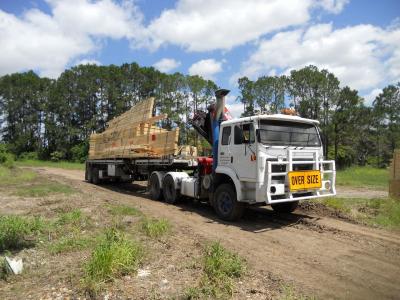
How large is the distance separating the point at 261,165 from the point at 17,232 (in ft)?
17.1

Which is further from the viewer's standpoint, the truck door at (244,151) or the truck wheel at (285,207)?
the truck wheel at (285,207)

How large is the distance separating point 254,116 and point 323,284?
4630 mm

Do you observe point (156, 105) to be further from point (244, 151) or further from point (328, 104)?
point (244, 151)

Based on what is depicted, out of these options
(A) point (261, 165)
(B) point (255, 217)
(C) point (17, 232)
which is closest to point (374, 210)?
(B) point (255, 217)

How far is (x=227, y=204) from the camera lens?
9.56 meters

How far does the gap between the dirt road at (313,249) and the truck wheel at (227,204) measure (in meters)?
0.24

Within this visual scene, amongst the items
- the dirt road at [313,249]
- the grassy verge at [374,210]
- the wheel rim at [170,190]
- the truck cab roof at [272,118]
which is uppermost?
the truck cab roof at [272,118]

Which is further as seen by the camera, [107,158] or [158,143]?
[107,158]

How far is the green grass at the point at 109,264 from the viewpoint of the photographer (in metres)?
4.95

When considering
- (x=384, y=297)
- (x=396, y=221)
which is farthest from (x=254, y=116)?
(x=384, y=297)

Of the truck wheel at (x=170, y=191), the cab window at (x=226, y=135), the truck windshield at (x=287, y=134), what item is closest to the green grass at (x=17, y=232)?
the cab window at (x=226, y=135)

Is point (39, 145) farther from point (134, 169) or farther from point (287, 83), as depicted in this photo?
point (134, 169)

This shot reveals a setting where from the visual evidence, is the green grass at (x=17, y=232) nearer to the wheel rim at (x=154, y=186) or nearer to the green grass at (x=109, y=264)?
the green grass at (x=109, y=264)

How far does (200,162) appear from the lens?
11227 millimetres
